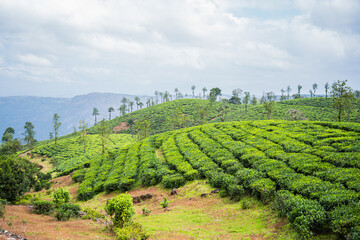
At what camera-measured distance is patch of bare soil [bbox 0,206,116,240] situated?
1211 centimetres

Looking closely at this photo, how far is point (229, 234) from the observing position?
42.5 feet

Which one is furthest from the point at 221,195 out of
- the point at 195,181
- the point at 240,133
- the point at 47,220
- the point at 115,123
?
the point at 115,123

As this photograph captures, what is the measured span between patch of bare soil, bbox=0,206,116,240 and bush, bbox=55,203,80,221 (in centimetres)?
52

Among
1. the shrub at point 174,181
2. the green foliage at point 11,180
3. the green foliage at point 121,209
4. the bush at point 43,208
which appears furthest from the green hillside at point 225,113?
the green foliage at point 121,209

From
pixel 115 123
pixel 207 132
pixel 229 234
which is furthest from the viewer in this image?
pixel 115 123

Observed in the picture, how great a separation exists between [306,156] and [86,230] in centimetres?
2105

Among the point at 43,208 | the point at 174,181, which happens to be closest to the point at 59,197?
the point at 43,208

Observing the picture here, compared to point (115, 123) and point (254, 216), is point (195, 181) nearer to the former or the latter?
point (254, 216)

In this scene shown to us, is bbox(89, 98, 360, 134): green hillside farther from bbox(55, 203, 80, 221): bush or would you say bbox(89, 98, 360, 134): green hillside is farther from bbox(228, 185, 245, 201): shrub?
bbox(55, 203, 80, 221): bush

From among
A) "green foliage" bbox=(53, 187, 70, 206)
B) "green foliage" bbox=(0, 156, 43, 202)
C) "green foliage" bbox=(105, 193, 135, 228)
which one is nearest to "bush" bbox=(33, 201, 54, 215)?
"green foliage" bbox=(53, 187, 70, 206)

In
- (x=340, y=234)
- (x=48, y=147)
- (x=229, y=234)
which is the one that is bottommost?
(x=48, y=147)

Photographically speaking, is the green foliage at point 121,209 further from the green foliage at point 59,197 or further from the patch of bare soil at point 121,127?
the patch of bare soil at point 121,127

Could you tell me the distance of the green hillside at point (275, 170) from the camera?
38.6 feet

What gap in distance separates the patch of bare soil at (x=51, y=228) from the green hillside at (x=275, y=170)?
11466 millimetres
